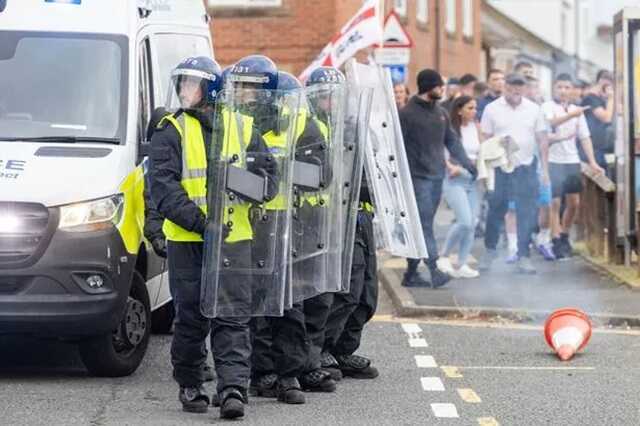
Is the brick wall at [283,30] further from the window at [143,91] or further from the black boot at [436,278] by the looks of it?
the window at [143,91]

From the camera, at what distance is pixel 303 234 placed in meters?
9.31

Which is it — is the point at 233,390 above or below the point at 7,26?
below

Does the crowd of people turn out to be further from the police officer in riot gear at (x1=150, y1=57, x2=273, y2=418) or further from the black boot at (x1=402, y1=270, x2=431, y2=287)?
the police officer in riot gear at (x1=150, y1=57, x2=273, y2=418)

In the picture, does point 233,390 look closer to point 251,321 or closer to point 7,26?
point 251,321

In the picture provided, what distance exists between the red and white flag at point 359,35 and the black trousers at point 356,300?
29.8 feet

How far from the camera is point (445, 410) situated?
9156 millimetres

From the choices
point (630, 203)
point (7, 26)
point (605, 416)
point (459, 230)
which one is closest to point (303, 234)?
point (605, 416)

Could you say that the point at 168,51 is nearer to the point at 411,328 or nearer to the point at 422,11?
the point at 411,328

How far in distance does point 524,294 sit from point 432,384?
4754 mm

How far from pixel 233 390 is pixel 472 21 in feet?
125

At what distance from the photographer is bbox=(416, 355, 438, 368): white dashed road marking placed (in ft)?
35.8

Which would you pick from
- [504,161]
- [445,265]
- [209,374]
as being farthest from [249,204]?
[504,161]

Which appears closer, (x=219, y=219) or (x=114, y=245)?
(x=219, y=219)

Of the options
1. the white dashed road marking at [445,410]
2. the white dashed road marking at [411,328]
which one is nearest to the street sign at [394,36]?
the white dashed road marking at [411,328]
